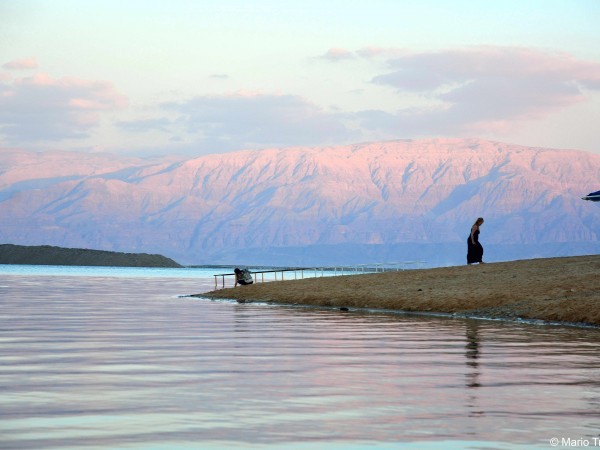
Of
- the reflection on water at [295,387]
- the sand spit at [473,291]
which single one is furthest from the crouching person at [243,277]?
the reflection on water at [295,387]

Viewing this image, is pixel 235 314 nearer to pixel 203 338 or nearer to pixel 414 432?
pixel 203 338

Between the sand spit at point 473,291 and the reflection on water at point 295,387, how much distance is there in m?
6.11

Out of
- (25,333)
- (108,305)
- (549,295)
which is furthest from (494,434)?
(108,305)

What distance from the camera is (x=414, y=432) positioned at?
1313 cm

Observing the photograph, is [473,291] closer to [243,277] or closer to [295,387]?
[243,277]

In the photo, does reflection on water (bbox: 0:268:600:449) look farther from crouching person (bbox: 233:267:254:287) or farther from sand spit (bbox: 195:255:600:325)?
crouching person (bbox: 233:267:254:287)

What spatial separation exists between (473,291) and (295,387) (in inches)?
1141

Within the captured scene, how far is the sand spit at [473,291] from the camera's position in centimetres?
A: 3897

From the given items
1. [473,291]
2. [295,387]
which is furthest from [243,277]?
[295,387]

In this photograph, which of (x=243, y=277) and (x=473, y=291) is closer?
(x=473, y=291)

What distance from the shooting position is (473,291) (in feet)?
150

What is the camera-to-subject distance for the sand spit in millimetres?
38969

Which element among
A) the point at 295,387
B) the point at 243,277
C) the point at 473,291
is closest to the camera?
the point at 295,387

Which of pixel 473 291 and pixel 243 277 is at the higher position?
pixel 243 277
